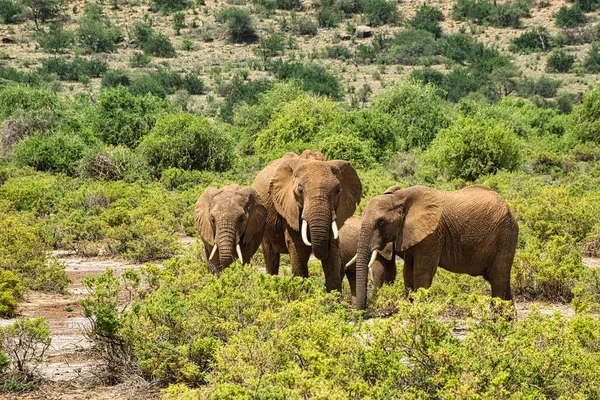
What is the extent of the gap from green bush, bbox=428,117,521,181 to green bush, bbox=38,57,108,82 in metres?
36.2

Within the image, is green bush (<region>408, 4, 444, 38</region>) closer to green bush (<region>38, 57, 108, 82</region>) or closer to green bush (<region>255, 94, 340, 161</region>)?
green bush (<region>38, 57, 108, 82</region>)

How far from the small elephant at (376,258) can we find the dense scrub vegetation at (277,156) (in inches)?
14.3

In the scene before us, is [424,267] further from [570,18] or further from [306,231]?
[570,18]

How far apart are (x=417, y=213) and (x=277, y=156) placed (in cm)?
1724

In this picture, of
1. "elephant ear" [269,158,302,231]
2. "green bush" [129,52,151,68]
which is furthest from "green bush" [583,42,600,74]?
"elephant ear" [269,158,302,231]

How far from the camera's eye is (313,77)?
5559 centimetres

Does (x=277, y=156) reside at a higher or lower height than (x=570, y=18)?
higher

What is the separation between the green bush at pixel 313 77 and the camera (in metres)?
51.4

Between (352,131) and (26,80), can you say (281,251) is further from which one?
(26,80)

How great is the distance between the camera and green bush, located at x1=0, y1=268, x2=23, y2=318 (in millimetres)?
10438

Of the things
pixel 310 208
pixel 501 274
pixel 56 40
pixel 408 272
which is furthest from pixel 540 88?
pixel 310 208

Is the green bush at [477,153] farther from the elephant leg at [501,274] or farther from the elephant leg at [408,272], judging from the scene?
the elephant leg at [408,272]

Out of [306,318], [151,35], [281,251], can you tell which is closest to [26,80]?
[151,35]

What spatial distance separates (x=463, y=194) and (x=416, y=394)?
407 cm
